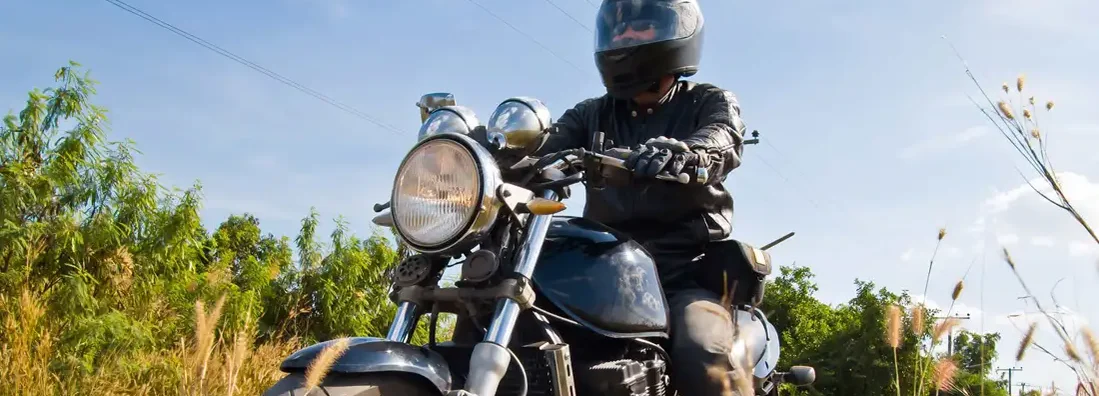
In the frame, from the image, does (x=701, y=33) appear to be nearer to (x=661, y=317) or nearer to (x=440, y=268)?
(x=661, y=317)

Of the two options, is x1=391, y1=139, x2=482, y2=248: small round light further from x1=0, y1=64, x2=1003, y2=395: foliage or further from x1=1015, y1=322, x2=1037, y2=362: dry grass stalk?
x1=0, y1=64, x2=1003, y2=395: foliage

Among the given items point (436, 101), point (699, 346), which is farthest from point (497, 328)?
point (436, 101)

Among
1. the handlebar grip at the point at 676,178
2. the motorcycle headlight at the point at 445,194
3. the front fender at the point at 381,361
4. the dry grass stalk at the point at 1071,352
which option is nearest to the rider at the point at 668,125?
the handlebar grip at the point at 676,178

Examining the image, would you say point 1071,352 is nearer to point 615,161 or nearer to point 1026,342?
point 1026,342

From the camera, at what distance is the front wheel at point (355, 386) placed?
6.55ft

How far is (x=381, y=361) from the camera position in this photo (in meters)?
2.06

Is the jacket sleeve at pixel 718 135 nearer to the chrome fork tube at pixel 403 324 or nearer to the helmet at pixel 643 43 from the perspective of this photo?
the helmet at pixel 643 43

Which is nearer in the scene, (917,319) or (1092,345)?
(1092,345)

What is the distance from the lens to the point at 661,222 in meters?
3.20

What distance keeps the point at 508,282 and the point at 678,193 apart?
1.10 m

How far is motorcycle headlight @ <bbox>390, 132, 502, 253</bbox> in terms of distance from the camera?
2.20 metres

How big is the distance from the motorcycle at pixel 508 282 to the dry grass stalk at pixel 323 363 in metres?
0.02

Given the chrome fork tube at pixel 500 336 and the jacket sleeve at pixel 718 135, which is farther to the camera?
the jacket sleeve at pixel 718 135

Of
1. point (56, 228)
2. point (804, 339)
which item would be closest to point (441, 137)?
point (56, 228)
